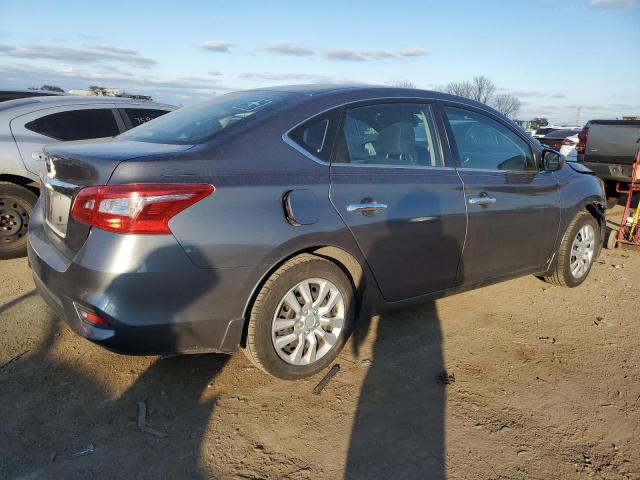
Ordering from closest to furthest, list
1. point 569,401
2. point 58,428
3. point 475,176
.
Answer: point 58,428 → point 569,401 → point 475,176

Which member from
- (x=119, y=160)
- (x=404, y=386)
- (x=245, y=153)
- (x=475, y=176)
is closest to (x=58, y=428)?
(x=119, y=160)

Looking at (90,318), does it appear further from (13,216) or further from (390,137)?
(13,216)

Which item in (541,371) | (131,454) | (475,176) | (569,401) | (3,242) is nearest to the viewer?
(131,454)

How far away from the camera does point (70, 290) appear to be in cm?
247

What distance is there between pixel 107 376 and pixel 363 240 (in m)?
1.70

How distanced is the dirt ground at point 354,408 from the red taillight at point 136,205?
1.03 m

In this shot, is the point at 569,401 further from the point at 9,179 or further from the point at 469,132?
the point at 9,179

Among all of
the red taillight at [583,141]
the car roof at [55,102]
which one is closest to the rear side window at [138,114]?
the car roof at [55,102]

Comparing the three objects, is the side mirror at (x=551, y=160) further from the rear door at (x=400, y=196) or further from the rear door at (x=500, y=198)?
the rear door at (x=400, y=196)

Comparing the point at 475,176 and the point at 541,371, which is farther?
the point at 475,176

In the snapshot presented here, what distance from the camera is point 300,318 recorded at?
113 inches

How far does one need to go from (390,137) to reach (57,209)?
6.62 feet

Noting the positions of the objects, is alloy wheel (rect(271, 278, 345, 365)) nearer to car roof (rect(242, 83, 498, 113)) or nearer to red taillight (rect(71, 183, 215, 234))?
red taillight (rect(71, 183, 215, 234))

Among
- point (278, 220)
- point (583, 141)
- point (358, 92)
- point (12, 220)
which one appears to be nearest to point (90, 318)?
point (278, 220)
